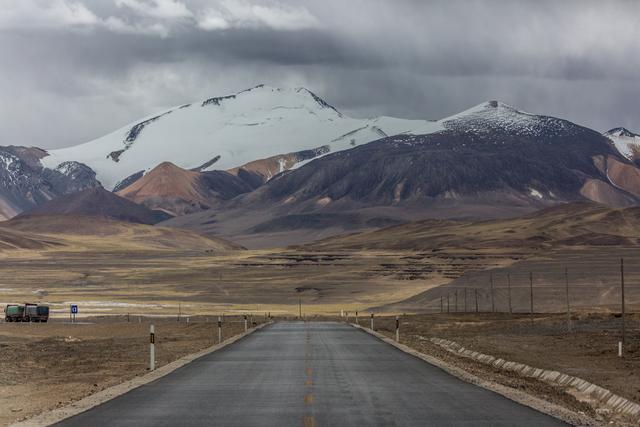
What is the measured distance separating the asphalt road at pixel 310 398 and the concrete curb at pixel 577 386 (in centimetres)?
274

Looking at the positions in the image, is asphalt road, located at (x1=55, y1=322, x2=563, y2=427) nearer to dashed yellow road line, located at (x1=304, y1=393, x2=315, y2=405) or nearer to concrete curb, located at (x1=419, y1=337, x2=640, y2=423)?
dashed yellow road line, located at (x1=304, y1=393, x2=315, y2=405)

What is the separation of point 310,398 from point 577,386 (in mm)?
9781

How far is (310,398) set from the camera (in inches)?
969

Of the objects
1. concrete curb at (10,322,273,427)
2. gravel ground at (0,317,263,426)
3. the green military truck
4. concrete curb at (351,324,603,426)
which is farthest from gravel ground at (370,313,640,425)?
the green military truck

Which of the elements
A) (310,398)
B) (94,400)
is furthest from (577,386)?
(94,400)

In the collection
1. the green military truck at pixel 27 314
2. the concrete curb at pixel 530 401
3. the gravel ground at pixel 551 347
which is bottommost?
the concrete curb at pixel 530 401

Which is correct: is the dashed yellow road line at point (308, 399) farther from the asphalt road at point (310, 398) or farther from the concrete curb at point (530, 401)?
the concrete curb at point (530, 401)

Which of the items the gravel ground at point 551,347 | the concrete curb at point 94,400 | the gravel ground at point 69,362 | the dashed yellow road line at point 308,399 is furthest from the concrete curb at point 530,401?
the gravel ground at point 69,362

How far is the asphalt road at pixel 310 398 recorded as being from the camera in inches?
808

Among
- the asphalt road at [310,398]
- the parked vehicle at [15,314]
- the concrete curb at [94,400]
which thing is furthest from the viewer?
the parked vehicle at [15,314]

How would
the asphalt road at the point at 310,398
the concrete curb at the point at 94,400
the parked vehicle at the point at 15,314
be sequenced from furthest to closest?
1. the parked vehicle at the point at 15,314
2. the concrete curb at the point at 94,400
3. the asphalt road at the point at 310,398

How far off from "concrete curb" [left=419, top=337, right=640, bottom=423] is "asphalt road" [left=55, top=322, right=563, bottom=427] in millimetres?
2736

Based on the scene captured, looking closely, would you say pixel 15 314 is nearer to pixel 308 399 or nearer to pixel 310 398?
pixel 310 398

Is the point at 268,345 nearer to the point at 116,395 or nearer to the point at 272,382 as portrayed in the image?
the point at 272,382
